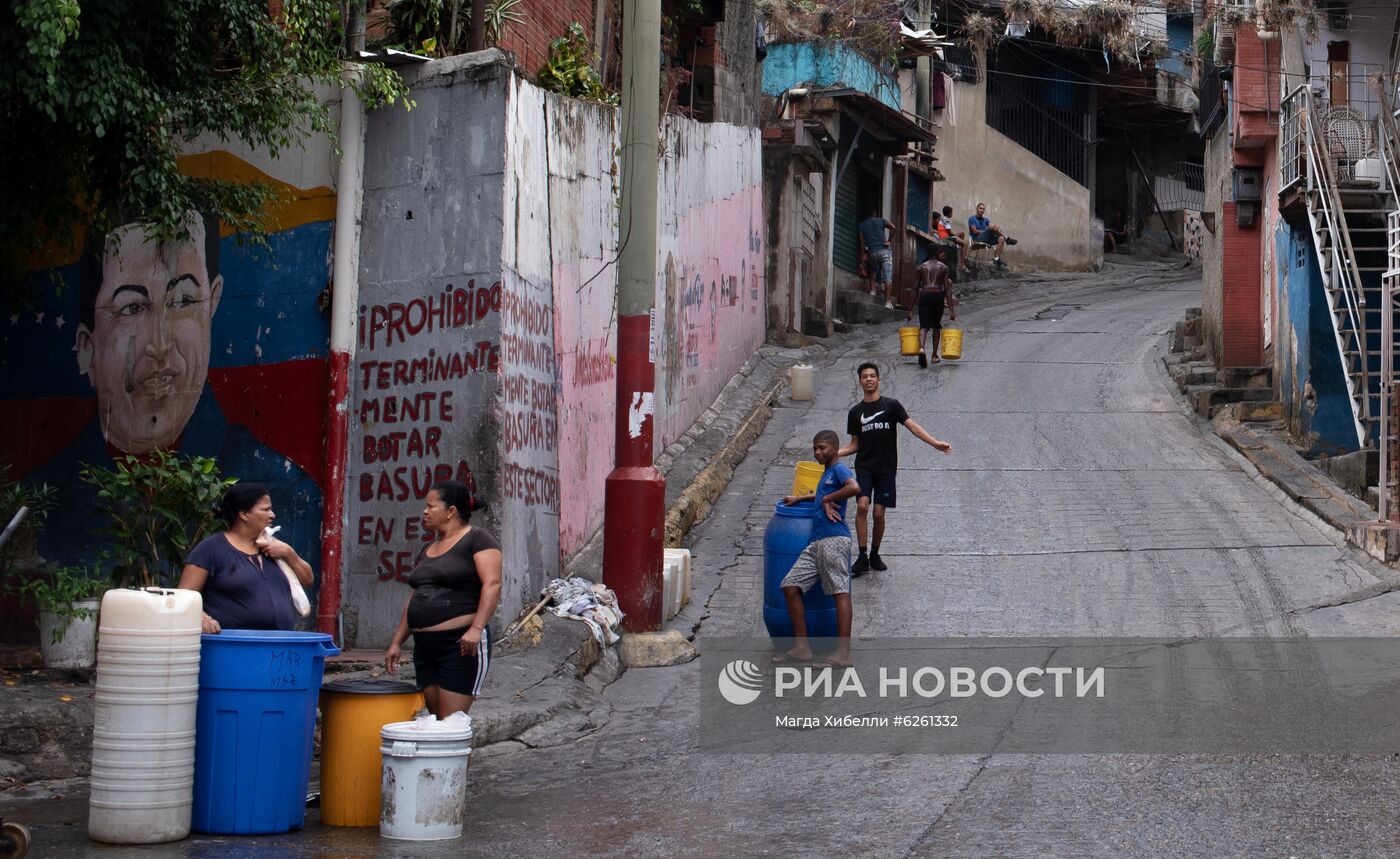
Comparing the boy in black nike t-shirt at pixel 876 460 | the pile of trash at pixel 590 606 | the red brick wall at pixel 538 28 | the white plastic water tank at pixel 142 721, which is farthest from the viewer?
the red brick wall at pixel 538 28

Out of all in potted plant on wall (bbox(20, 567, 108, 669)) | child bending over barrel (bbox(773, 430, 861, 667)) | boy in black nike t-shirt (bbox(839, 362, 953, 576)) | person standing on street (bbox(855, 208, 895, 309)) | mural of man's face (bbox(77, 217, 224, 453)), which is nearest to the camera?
potted plant on wall (bbox(20, 567, 108, 669))

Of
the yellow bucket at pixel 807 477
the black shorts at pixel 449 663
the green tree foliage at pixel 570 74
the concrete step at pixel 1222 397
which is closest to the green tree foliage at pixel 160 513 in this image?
the black shorts at pixel 449 663

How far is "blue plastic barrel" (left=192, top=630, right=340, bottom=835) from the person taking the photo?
6773 millimetres

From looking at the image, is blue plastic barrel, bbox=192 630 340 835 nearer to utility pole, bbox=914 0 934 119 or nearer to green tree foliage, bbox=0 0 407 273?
green tree foliage, bbox=0 0 407 273

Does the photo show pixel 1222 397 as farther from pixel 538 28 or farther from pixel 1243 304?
pixel 538 28

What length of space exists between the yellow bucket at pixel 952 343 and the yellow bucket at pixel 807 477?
467 inches

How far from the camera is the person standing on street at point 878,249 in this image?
30.3m

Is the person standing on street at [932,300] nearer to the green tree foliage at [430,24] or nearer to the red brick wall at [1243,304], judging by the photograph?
the red brick wall at [1243,304]

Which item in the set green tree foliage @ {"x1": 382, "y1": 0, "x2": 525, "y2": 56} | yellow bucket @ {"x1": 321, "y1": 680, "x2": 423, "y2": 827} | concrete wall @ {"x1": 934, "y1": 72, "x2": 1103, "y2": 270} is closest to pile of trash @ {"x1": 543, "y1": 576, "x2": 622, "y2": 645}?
yellow bucket @ {"x1": 321, "y1": 680, "x2": 423, "y2": 827}

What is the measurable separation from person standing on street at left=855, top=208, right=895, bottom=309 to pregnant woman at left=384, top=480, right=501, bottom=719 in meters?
23.1

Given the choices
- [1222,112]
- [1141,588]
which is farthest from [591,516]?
[1222,112]

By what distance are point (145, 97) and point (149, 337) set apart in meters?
3.03

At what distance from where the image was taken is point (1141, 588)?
1227 cm

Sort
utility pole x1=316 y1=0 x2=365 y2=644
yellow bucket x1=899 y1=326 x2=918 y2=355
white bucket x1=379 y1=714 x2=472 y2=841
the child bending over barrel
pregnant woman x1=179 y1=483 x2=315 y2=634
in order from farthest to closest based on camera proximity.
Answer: yellow bucket x1=899 y1=326 x2=918 y2=355 → utility pole x1=316 y1=0 x2=365 y2=644 → the child bending over barrel → pregnant woman x1=179 y1=483 x2=315 y2=634 → white bucket x1=379 y1=714 x2=472 y2=841
